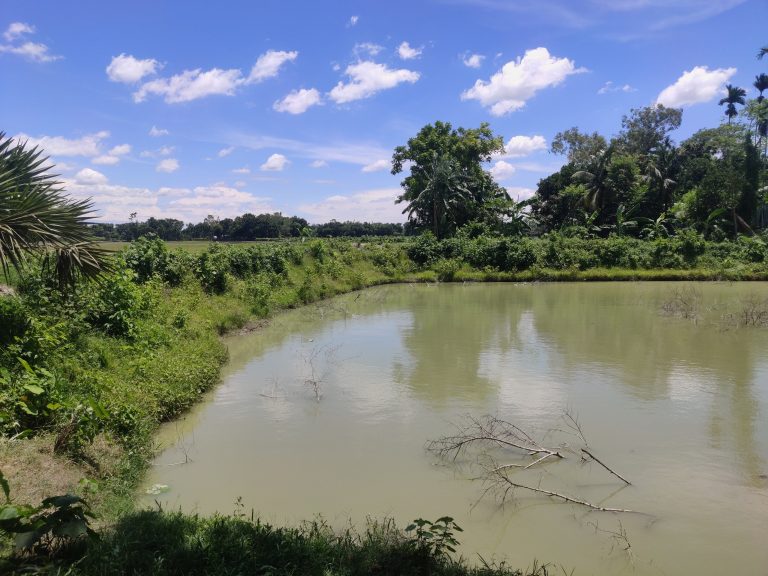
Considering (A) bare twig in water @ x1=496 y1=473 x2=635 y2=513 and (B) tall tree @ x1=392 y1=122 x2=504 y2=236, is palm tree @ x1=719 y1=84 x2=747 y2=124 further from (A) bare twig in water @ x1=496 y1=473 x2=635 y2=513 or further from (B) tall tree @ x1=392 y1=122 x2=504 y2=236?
(A) bare twig in water @ x1=496 y1=473 x2=635 y2=513

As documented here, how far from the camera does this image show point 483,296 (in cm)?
2219

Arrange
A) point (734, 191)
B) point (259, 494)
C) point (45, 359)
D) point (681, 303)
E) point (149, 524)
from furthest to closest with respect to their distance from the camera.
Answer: point (734, 191)
point (681, 303)
point (45, 359)
point (259, 494)
point (149, 524)

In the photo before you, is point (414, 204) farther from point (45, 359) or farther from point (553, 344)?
point (45, 359)

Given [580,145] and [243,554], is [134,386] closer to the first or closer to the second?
[243,554]

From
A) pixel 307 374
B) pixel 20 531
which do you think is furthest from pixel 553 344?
pixel 20 531

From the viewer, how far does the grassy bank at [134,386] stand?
383 cm

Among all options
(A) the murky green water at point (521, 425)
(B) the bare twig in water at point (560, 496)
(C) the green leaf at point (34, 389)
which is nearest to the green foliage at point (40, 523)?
(A) the murky green water at point (521, 425)

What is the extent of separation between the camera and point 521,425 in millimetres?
7438

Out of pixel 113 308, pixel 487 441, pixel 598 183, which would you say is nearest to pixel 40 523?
pixel 487 441

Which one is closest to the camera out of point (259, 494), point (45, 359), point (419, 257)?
point (259, 494)

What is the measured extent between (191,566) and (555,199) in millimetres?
40907

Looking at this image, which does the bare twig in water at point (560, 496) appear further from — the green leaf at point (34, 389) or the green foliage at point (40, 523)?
the green leaf at point (34, 389)

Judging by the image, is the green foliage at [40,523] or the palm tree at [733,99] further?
the palm tree at [733,99]

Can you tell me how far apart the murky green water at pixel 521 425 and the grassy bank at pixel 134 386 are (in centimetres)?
66
